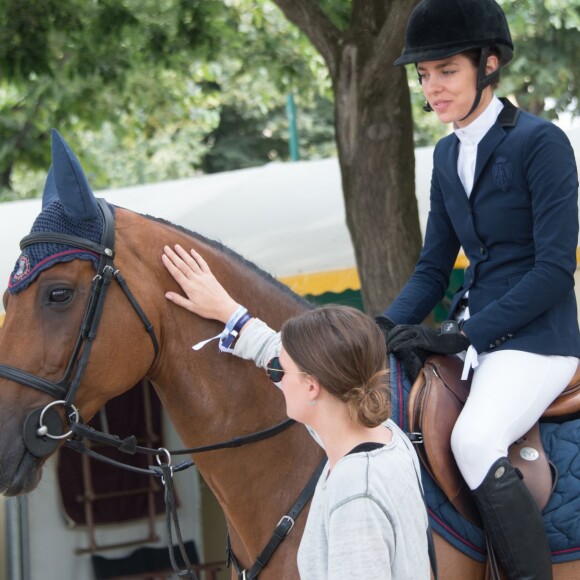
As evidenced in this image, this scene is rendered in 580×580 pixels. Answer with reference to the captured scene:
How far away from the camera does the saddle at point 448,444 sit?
8.46 feet

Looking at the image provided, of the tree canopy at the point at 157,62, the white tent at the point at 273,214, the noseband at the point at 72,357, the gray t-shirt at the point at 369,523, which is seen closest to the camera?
the gray t-shirt at the point at 369,523

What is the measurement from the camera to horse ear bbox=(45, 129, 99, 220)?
2.48m

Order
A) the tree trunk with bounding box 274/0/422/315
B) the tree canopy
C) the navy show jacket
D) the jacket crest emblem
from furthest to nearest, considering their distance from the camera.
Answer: the tree canopy < the tree trunk with bounding box 274/0/422/315 < the jacket crest emblem < the navy show jacket

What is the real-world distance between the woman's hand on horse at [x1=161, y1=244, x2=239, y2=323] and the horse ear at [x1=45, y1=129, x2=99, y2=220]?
27 centimetres

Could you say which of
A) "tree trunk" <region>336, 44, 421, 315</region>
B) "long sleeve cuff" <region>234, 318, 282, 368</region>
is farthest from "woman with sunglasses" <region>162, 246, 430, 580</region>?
"tree trunk" <region>336, 44, 421, 315</region>

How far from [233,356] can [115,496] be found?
12.8 ft

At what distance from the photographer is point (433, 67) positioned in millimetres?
2830

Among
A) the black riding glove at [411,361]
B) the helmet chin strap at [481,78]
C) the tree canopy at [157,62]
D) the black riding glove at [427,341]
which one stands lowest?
the black riding glove at [411,361]

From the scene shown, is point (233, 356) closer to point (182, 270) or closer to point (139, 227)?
point (182, 270)

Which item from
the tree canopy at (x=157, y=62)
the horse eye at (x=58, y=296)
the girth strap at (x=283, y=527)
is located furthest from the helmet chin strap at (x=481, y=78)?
the tree canopy at (x=157, y=62)

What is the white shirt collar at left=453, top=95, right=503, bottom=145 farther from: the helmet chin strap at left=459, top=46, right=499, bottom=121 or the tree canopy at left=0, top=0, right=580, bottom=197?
the tree canopy at left=0, top=0, right=580, bottom=197

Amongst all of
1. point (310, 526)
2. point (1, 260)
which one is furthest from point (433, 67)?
point (1, 260)

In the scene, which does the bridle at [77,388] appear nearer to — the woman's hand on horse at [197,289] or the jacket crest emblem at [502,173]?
the woman's hand on horse at [197,289]

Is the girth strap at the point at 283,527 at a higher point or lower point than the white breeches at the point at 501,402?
lower
